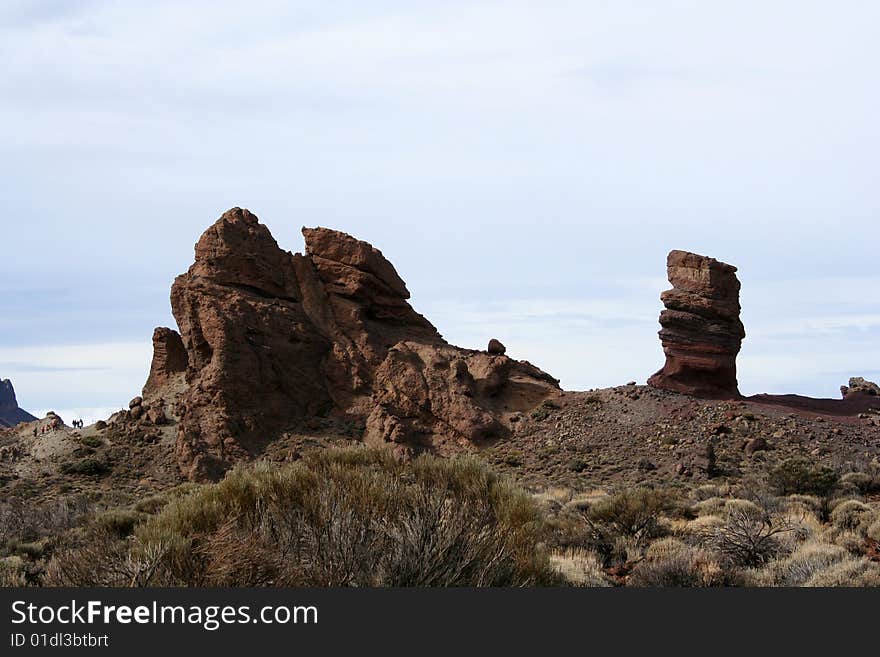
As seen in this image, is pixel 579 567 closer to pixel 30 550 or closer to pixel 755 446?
pixel 30 550

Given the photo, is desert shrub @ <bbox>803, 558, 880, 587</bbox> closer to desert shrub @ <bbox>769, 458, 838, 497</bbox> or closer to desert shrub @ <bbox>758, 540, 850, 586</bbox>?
desert shrub @ <bbox>758, 540, 850, 586</bbox>

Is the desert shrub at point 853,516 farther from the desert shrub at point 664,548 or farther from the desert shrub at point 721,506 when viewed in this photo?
the desert shrub at point 664,548

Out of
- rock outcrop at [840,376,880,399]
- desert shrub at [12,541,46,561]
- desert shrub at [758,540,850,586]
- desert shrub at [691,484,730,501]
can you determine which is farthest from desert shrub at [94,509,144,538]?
rock outcrop at [840,376,880,399]

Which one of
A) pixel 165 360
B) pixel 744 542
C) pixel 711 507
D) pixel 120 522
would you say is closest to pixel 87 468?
pixel 165 360

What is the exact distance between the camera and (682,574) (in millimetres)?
18625

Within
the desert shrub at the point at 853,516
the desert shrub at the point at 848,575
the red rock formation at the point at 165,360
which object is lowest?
the desert shrub at the point at 848,575

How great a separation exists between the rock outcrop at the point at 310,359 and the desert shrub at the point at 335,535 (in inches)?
1012

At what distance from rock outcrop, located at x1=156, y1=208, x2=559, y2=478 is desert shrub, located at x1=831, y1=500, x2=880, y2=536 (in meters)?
21.1

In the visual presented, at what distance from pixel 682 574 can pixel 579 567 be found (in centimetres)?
263

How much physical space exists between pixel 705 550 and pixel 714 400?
28962 mm

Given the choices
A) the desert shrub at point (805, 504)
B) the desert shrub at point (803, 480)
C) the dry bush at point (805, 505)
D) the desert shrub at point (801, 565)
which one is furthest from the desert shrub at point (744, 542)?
the desert shrub at point (803, 480)

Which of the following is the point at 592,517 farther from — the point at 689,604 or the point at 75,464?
the point at 75,464

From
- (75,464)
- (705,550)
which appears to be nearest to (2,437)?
(75,464)

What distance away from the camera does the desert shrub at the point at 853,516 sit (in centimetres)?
2506
